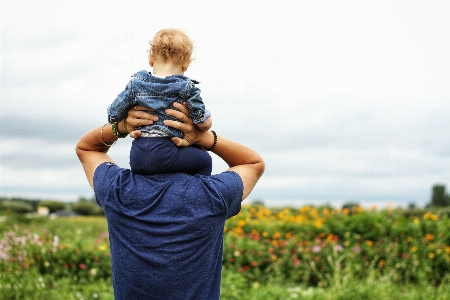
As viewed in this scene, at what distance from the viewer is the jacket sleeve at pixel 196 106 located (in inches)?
85.7

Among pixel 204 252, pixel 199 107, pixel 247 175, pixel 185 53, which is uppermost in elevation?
pixel 185 53

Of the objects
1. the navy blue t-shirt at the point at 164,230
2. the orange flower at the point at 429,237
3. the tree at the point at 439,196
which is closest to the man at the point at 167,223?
the navy blue t-shirt at the point at 164,230

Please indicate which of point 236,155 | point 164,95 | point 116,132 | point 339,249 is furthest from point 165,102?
point 339,249

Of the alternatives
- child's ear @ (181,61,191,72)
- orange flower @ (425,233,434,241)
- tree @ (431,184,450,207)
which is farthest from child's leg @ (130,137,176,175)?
tree @ (431,184,450,207)

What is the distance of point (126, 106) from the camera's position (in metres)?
2.25

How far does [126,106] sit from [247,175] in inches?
23.6

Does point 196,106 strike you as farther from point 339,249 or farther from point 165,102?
point 339,249

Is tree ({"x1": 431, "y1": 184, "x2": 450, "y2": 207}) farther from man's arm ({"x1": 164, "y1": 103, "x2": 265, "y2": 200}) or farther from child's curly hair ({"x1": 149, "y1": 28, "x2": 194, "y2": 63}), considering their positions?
child's curly hair ({"x1": 149, "y1": 28, "x2": 194, "y2": 63})

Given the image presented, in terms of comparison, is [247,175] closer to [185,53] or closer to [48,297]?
[185,53]

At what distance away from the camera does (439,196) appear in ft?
45.6

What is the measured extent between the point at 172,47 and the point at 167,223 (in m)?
0.71

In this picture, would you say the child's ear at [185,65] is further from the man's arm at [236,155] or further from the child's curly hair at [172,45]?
the man's arm at [236,155]

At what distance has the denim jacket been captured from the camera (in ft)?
7.13

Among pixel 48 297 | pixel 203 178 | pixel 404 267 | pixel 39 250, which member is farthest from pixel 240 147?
pixel 404 267
